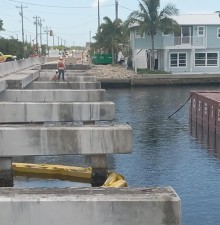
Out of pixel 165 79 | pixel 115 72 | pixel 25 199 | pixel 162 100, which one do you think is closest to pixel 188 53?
pixel 165 79

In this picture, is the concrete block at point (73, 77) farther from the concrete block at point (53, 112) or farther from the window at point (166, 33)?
the window at point (166, 33)

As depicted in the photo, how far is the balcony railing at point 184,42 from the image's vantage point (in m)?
69.0

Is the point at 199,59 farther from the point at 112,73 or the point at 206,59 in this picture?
the point at 112,73

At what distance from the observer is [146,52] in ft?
258

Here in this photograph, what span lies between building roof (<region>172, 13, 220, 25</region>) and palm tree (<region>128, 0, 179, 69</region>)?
1.96m

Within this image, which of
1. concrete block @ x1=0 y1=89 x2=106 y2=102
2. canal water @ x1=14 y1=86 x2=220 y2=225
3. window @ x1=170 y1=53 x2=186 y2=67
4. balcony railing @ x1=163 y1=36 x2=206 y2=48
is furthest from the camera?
window @ x1=170 y1=53 x2=186 y2=67

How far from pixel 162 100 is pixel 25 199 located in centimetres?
4662

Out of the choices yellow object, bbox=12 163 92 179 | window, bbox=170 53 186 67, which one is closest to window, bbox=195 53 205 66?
window, bbox=170 53 186 67

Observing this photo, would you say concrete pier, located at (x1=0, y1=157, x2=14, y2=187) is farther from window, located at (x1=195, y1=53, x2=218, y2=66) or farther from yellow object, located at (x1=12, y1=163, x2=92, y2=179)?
window, located at (x1=195, y1=53, x2=218, y2=66)

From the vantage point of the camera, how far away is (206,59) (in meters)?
71.1

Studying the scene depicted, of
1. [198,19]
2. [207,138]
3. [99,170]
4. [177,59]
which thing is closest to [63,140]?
[99,170]

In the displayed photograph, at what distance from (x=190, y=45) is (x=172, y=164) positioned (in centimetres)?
4689

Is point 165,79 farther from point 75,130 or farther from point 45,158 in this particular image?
point 75,130

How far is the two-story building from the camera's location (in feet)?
227
